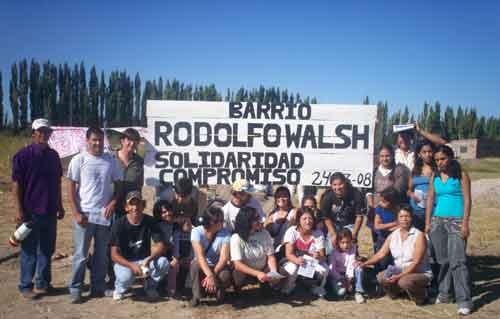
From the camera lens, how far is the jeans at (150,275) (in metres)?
5.16

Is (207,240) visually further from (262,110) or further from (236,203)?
(262,110)

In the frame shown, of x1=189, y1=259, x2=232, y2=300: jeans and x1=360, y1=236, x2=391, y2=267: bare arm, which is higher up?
x1=360, y1=236, x2=391, y2=267: bare arm

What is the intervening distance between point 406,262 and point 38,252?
4.73 meters

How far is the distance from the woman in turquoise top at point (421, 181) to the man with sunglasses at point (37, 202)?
4.95 metres

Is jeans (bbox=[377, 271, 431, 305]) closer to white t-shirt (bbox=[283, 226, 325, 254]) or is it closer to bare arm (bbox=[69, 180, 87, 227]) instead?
white t-shirt (bbox=[283, 226, 325, 254])

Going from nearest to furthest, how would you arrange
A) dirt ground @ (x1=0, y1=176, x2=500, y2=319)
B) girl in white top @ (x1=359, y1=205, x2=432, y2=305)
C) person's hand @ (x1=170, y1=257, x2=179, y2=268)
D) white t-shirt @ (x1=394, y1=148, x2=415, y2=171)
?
dirt ground @ (x1=0, y1=176, x2=500, y2=319), girl in white top @ (x1=359, y1=205, x2=432, y2=305), person's hand @ (x1=170, y1=257, x2=179, y2=268), white t-shirt @ (x1=394, y1=148, x2=415, y2=171)

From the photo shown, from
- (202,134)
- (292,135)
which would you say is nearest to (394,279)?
(292,135)

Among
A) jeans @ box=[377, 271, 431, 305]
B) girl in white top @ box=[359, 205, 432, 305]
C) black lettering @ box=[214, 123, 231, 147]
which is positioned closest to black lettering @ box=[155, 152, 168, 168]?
black lettering @ box=[214, 123, 231, 147]

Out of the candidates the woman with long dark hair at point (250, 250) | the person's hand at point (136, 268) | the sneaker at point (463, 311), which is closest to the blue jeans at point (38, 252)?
the person's hand at point (136, 268)

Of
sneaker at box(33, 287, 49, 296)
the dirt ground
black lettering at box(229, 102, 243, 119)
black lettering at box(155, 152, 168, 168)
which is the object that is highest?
Answer: black lettering at box(229, 102, 243, 119)

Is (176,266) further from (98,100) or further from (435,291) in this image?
(98,100)

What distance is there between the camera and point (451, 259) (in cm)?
519

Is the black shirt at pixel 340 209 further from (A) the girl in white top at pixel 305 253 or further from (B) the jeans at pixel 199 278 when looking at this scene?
(B) the jeans at pixel 199 278

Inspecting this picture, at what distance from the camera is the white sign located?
6.49m
